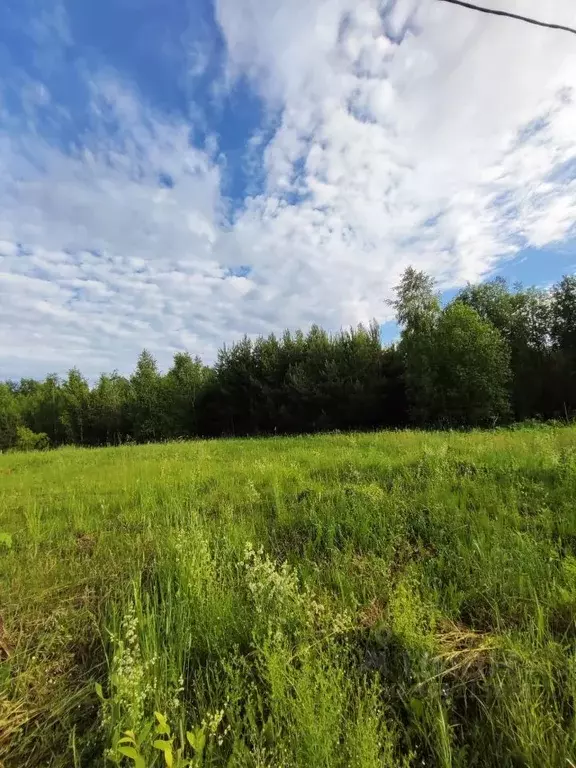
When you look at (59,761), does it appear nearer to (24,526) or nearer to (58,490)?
(24,526)

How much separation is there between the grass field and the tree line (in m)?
19.4

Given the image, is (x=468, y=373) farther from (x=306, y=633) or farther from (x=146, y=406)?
(x=146, y=406)

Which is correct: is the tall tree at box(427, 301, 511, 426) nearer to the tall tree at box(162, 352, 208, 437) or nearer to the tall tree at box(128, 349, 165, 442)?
the tall tree at box(162, 352, 208, 437)

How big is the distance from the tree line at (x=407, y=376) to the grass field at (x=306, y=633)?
63.7 ft

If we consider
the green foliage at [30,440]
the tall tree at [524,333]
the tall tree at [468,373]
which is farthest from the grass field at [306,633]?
the green foliage at [30,440]

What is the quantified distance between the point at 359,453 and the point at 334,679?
629cm

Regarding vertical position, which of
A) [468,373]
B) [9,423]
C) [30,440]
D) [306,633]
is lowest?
[306,633]

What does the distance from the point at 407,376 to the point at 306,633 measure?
26908 millimetres

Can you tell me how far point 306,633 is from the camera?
2.34 meters

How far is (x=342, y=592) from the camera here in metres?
2.85

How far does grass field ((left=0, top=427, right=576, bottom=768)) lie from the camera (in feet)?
5.82

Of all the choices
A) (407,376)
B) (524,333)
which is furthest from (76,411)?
(524,333)

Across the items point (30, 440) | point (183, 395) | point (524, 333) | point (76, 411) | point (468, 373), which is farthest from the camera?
point (76, 411)

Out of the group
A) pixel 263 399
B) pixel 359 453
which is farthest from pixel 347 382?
pixel 359 453
